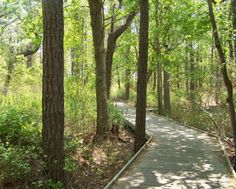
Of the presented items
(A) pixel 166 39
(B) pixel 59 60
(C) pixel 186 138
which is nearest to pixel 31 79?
(A) pixel 166 39

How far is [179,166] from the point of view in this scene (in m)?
7.99

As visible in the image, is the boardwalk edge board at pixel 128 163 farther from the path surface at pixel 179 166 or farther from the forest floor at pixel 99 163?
A: the forest floor at pixel 99 163

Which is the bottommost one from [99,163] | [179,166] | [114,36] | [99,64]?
[99,163]

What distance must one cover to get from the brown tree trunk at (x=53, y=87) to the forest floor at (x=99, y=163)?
981 millimetres

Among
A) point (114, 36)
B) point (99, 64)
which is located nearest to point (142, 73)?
point (99, 64)

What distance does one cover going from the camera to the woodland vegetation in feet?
20.6

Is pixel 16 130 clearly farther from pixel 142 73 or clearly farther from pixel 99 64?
pixel 99 64

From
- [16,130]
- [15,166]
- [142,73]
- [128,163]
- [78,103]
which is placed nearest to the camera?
[15,166]

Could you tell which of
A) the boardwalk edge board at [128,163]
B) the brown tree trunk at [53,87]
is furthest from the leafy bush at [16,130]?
the boardwalk edge board at [128,163]

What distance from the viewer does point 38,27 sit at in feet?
35.9

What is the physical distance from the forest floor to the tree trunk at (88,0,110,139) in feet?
1.48

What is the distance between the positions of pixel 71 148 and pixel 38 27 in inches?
177

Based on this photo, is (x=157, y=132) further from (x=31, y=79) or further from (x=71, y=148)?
(x=31, y=79)

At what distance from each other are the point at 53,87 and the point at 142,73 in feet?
13.1
